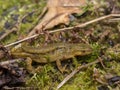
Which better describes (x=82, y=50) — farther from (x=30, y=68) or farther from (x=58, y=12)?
(x=58, y=12)

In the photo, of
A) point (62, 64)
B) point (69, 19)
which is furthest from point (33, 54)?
point (69, 19)

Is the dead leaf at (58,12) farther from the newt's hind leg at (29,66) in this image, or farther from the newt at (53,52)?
the newt's hind leg at (29,66)

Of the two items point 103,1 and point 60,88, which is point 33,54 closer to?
point 60,88

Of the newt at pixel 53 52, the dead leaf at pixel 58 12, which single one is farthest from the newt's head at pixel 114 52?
the dead leaf at pixel 58 12

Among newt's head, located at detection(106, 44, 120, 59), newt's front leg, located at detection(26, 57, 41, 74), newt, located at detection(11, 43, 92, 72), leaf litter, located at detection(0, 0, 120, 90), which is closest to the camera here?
leaf litter, located at detection(0, 0, 120, 90)

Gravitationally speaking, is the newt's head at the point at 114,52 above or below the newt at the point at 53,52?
below

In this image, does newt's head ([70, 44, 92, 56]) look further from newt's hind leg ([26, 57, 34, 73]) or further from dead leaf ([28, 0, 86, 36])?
dead leaf ([28, 0, 86, 36])

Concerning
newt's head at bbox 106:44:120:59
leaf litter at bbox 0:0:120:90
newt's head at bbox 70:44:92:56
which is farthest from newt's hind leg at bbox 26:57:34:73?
newt's head at bbox 106:44:120:59
